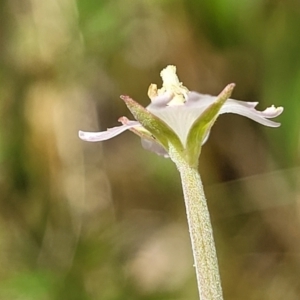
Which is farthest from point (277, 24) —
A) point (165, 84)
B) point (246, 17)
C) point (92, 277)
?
point (165, 84)

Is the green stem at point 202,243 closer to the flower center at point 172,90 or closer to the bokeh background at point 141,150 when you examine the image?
the flower center at point 172,90

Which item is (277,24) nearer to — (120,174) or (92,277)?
(120,174)

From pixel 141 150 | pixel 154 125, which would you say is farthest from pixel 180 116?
pixel 141 150

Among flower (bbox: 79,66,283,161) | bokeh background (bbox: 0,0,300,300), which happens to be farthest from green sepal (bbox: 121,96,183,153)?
bokeh background (bbox: 0,0,300,300)

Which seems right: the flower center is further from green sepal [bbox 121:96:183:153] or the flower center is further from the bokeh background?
the bokeh background

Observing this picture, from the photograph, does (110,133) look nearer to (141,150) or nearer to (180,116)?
(180,116)

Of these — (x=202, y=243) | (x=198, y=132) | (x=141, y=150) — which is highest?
(x=141, y=150)
